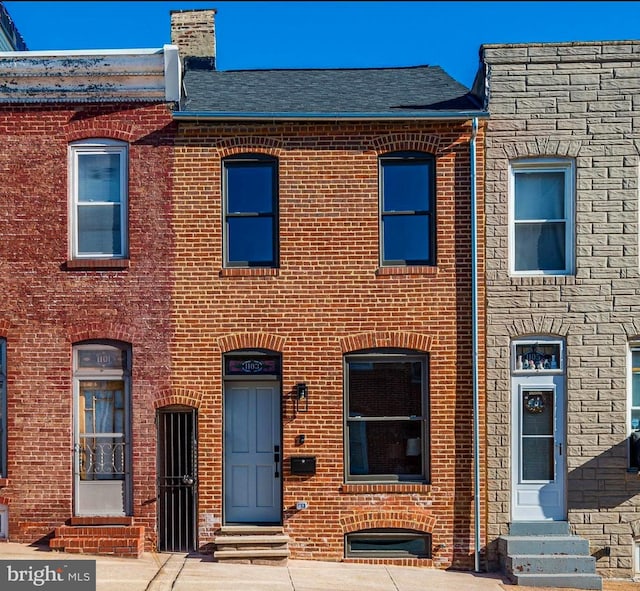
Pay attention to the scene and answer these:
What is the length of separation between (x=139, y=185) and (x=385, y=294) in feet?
12.8

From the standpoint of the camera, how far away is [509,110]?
38.5 ft

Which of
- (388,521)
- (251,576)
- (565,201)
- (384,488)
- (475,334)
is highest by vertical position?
(565,201)

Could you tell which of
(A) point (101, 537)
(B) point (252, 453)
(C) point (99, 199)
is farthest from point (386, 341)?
(A) point (101, 537)

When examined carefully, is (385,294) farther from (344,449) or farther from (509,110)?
(509,110)

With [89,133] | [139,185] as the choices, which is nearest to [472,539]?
[139,185]

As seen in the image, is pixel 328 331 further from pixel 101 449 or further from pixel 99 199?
pixel 99 199

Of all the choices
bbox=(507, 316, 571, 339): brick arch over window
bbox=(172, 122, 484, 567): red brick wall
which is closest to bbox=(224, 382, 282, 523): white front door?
bbox=(172, 122, 484, 567): red brick wall

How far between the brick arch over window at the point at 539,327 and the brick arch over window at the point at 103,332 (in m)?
5.41

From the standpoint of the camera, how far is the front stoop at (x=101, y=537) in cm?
1102

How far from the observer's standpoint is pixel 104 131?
11703mm

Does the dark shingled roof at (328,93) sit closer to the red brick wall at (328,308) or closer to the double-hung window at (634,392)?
the red brick wall at (328,308)

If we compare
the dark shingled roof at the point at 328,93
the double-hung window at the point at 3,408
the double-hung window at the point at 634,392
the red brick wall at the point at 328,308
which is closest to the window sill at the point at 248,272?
the red brick wall at the point at 328,308

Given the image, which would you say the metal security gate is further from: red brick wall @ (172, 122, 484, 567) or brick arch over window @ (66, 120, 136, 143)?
brick arch over window @ (66, 120, 136, 143)

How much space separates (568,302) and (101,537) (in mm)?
7342
